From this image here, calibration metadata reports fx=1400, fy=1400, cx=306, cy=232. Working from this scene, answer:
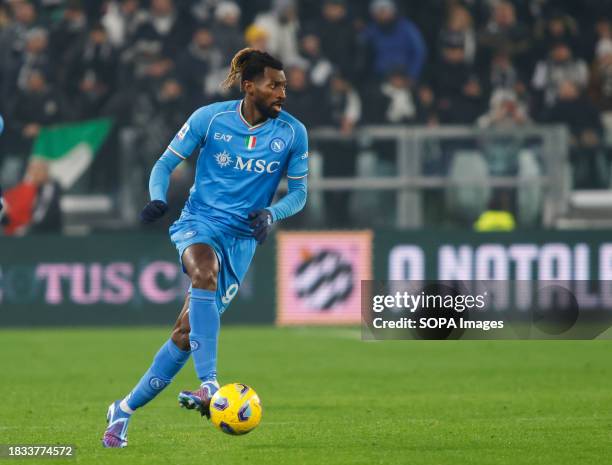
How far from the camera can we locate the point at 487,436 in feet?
28.3

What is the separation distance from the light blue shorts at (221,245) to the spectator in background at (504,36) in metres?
12.8

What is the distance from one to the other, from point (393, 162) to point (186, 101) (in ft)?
9.60

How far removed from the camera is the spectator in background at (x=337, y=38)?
65.5 ft

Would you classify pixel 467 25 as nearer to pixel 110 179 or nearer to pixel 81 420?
pixel 110 179

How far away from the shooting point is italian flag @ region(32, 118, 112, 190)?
58.2 ft

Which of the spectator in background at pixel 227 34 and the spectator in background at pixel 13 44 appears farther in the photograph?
the spectator in background at pixel 227 34

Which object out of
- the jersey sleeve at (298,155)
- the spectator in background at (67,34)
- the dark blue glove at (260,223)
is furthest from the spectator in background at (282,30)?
the dark blue glove at (260,223)

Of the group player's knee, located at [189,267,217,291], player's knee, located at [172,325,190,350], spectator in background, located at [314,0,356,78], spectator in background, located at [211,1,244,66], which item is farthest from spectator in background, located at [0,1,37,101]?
player's knee, located at [189,267,217,291]

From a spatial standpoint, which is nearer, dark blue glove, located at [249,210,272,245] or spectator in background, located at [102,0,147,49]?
dark blue glove, located at [249,210,272,245]

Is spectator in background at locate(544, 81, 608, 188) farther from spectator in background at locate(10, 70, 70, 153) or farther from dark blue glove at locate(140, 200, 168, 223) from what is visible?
dark blue glove at locate(140, 200, 168, 223)

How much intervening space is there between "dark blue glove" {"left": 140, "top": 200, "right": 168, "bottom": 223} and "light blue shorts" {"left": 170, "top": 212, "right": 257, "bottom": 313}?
33cm

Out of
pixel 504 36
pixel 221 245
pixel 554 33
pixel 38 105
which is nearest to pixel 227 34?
pixel 38 105

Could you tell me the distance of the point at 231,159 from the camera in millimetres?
8359

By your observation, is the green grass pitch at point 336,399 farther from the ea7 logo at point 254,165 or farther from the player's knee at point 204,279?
the ea7 logo at point 254,165
